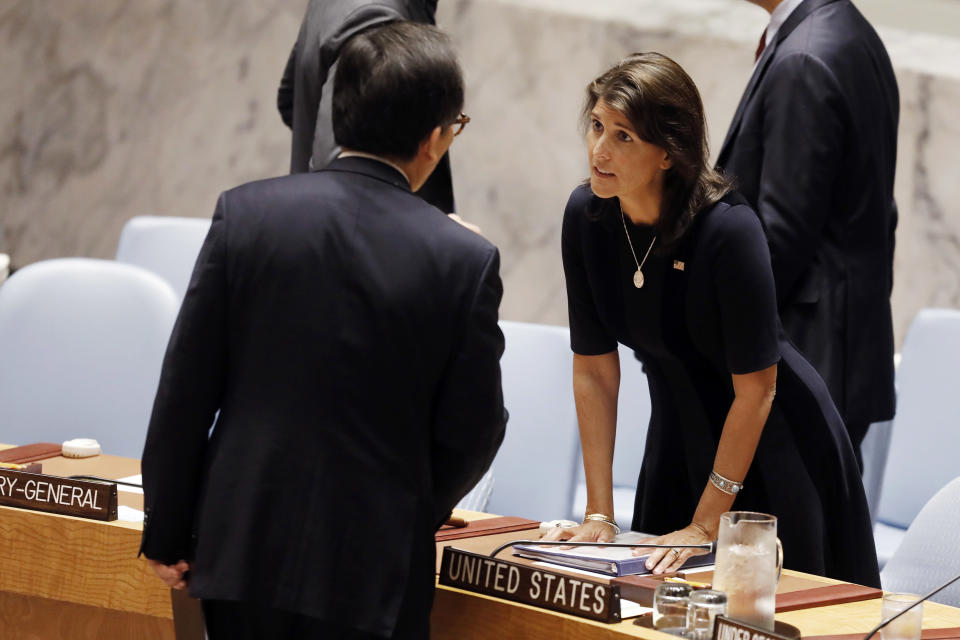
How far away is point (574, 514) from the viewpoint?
3104mm

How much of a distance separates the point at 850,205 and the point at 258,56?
7.95ft

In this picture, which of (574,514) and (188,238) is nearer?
(574,514)

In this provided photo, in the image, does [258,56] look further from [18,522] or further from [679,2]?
[18,522]

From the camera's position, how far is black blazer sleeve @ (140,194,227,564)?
1503 mm

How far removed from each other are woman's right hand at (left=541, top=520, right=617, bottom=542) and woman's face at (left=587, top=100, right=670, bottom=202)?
1.65 feet

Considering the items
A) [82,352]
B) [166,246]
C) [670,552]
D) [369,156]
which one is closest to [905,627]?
[670,552]

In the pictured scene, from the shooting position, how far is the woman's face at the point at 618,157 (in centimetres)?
191

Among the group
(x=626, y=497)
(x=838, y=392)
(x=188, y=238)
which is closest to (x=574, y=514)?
(x=626, y=497)

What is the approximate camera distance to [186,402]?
1.50 metres

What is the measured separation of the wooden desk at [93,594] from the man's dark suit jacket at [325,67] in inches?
29.2

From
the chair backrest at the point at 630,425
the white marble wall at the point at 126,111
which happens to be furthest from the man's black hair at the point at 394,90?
the white marble wall at the point at 126,111

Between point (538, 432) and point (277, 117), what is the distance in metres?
1.82

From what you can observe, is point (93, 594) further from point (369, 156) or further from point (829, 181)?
point (829, 181)

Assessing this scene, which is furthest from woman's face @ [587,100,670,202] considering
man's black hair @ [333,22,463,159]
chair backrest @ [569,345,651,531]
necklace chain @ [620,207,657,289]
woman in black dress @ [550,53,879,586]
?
chair backrest @ [569,345,651,531]
